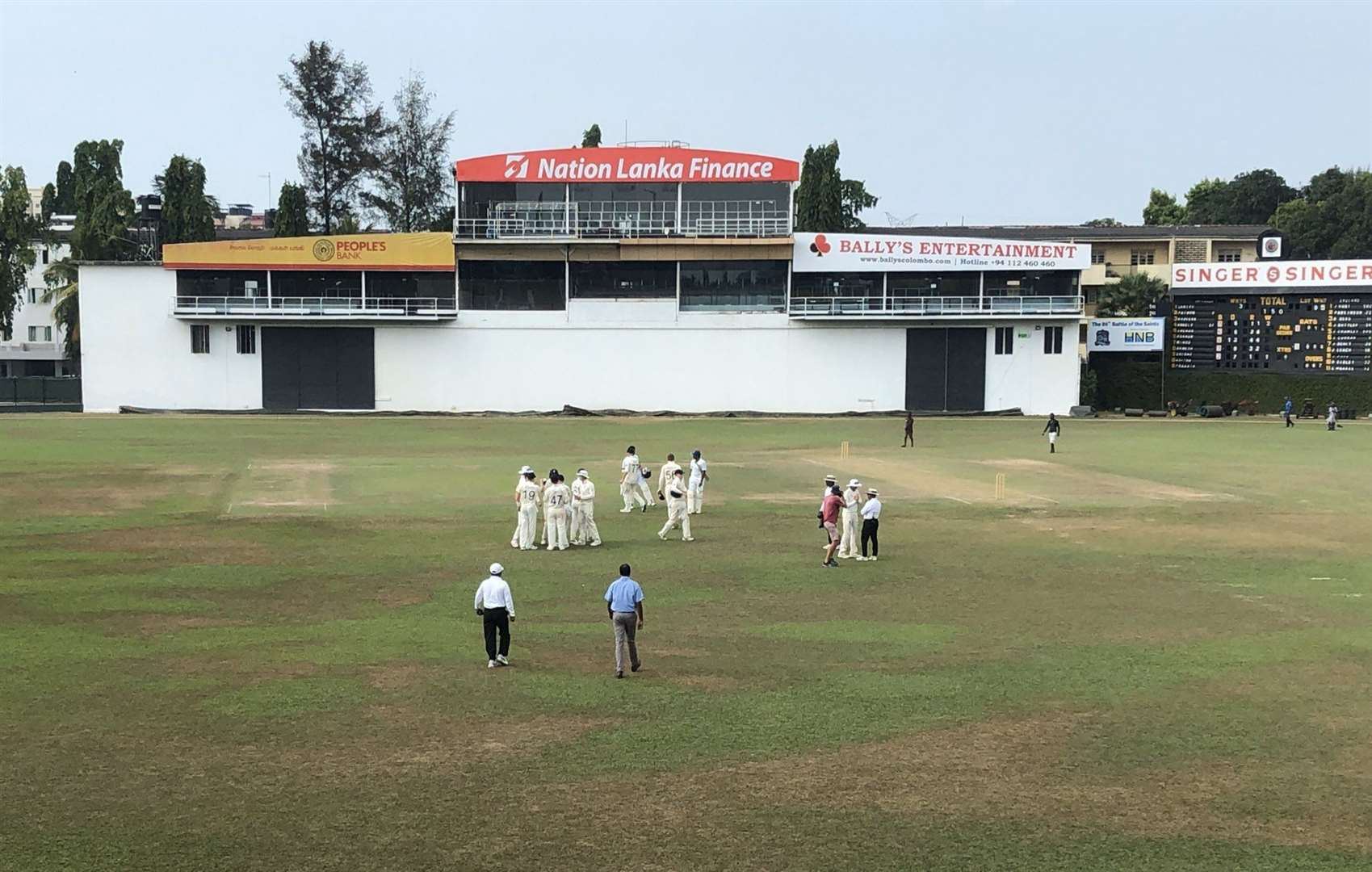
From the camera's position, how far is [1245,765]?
13570mm

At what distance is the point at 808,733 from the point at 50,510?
2554cm

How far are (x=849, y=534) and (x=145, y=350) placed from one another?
211ft

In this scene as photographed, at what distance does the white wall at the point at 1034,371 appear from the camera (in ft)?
264

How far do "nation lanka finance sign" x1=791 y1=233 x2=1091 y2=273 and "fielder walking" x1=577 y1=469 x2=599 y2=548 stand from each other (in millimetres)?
54254

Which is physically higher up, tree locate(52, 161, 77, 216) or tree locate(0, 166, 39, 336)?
tree locate(52, 161, 77, 216)

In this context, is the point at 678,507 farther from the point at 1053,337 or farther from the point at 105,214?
the point at 105,214

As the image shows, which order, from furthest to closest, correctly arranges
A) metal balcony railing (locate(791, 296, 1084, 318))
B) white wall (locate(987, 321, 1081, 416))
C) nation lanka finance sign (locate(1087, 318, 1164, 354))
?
nation lanka finance sign (locate(1087, 318, 1164, 354)), white wall (locate(987, 321, 1081, 416)), metal balcony railing (locate(791, 296, 1084, 318))

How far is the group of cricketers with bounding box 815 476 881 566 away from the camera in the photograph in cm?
2578

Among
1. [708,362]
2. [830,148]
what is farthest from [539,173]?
[830,148]

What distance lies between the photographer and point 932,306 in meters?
80.1

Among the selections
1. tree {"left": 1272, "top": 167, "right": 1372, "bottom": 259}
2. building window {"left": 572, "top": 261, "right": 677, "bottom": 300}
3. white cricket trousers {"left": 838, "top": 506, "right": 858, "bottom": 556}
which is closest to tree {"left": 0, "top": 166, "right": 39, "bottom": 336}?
building window {"left": 572, "top": 261, "right": 677, "bottom": 300}

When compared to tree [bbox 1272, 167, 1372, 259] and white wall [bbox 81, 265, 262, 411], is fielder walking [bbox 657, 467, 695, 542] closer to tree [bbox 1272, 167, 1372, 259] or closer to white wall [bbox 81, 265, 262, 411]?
white wall [bbox 81, 265, 262, 411]

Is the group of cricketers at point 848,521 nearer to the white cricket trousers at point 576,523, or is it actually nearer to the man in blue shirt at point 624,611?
the white cricket trousers at point 576,523

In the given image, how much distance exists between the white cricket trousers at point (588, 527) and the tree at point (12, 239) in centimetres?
7625
